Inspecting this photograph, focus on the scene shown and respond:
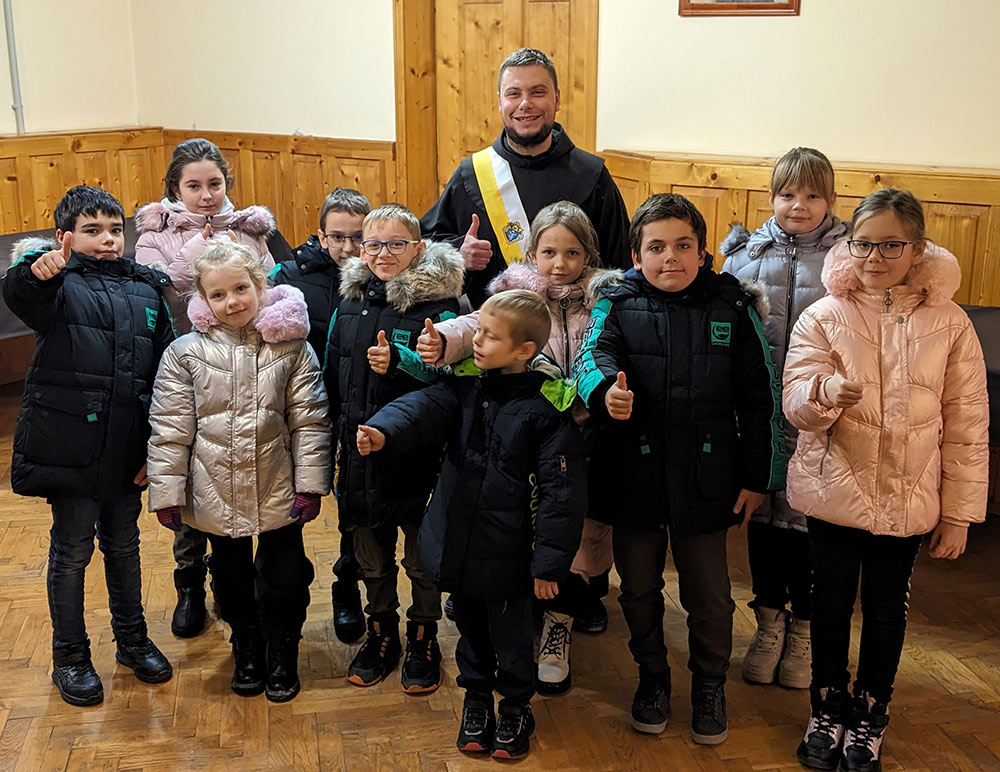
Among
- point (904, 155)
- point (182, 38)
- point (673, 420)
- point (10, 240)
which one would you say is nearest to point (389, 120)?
point (182, 38)

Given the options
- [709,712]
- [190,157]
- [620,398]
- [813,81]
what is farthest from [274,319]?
[813,81]

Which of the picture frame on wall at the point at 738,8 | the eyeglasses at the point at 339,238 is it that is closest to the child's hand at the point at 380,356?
the eyeglasses at the point at 339,238

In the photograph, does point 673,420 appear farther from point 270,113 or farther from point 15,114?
point 15,114

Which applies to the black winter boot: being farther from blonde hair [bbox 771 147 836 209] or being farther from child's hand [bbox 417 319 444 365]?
blonde hair [bbox 771 147 836 209]

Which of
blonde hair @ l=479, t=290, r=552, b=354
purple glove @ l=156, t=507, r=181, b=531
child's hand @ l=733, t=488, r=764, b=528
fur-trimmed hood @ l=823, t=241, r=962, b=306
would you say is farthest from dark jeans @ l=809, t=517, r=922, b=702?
purple glove @ l=156, t=507, r=181, b=531

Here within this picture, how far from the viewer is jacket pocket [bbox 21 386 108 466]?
265 cm

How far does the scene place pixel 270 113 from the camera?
20.2 ft

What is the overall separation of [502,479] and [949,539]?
105 cm

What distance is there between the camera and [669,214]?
252 centimetres

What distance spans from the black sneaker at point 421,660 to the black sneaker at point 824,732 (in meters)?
0.98

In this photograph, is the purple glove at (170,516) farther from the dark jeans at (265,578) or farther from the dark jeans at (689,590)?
the dark jeans at (689,590)

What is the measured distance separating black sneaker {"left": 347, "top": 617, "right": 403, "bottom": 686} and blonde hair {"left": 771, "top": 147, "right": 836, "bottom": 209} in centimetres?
161

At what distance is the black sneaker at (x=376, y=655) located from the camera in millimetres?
2930

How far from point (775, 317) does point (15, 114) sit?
4901 millimetres
